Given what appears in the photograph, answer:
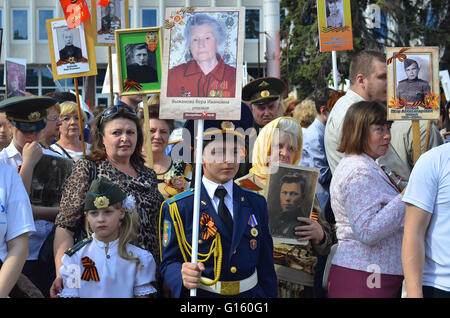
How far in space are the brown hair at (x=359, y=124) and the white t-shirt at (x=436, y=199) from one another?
0.79m

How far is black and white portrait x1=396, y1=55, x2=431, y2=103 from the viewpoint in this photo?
4887 millimetres

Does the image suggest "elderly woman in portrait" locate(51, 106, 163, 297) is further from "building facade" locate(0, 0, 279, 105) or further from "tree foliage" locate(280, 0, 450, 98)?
"building facade" locate(0, 0, 279, 105)

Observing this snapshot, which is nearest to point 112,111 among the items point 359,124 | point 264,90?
point 359,124

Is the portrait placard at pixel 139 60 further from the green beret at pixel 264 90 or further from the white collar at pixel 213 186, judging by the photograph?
the white collar at pixel 213 186

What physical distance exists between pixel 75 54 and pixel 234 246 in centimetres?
324

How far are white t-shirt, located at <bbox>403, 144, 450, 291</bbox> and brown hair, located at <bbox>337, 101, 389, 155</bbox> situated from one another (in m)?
0.79

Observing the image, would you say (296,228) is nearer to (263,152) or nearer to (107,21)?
(263,152)

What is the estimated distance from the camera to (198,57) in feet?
12.5

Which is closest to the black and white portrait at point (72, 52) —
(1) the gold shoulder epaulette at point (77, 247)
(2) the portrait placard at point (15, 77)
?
(2) the portrait placard at point (15, 77)

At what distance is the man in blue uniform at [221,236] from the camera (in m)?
3.55

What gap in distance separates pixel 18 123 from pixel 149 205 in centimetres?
118

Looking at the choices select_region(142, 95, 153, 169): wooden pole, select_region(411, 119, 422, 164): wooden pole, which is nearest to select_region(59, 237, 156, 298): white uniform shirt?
select_region(142, 95, 153, 169): wooden pole
